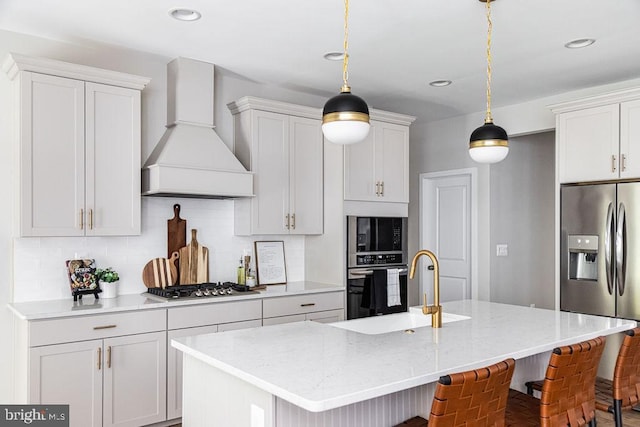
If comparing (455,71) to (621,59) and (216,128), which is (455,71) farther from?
(216,128)

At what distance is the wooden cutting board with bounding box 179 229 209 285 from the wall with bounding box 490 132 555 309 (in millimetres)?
3071

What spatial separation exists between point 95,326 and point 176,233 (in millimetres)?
1085

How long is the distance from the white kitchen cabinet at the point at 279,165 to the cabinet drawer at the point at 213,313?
26.4 inches

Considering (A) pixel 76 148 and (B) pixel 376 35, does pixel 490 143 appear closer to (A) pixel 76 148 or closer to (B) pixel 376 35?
(B) pixel 376 35

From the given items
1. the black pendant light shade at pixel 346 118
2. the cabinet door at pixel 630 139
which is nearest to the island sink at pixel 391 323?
the black pendant light shade at pixel 346 118

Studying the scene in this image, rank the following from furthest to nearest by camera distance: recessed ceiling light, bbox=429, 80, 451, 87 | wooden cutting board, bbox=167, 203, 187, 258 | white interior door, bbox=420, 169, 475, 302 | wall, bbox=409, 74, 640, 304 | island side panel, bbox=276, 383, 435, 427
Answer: white interior door, bbox=420, 169, 475, 302, wall, bbox=409, 74, 640, 304, recessed ceiling light, bbox=429, 80, 451, 87, wooden cutting board, bbox=167, 203, 187, 258, island side panel, bbox=276, 383, 435, 427

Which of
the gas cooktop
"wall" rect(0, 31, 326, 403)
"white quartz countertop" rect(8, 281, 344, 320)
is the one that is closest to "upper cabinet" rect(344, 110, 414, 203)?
"wall" rect(0, 31, 326, 403)

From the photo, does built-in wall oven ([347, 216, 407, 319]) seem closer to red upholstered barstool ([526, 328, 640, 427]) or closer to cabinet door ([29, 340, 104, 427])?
cabinet door ([29, 340, 104, 427])

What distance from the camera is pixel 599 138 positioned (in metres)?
4.22

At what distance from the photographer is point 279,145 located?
14.5ft

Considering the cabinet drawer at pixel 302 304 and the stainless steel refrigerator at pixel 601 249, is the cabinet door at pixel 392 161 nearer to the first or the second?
the cabinet drawer at pixel 302 304

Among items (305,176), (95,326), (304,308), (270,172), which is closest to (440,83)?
(305,176)

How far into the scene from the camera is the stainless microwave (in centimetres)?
463

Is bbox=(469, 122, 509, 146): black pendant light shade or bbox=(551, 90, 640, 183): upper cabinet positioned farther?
bbox=(551, 90, 640, 183): upper cabinet
